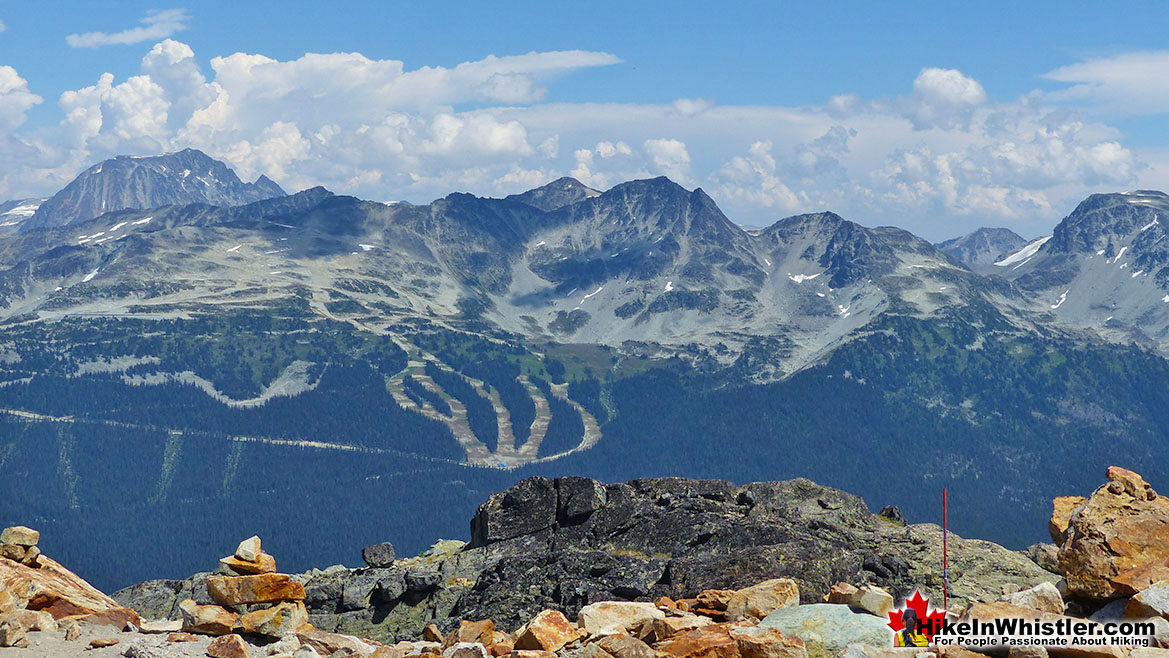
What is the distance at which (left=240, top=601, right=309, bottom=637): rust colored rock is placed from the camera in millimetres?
40469

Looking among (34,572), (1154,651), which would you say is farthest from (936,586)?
(34,572)

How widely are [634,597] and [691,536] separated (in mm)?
9395

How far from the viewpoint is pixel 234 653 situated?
1391 inches

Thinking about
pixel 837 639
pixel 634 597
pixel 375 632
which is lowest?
pixel 375 632

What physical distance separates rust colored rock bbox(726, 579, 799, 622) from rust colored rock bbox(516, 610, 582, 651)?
6.48 metres

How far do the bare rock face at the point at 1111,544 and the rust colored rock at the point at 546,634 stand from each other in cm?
1682

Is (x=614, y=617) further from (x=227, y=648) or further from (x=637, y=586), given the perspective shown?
(x=227, y=648)

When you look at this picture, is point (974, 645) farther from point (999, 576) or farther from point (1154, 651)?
point (999, 576)

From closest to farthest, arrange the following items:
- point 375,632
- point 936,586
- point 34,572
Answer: point 34,572
point 936,586
point 375,632

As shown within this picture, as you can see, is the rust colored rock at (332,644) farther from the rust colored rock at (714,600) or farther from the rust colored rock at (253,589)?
the rust colored rock at (714,600)

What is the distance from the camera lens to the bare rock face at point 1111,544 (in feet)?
100

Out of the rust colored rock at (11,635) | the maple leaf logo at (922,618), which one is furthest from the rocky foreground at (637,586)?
the maple leaf logo at (922,618)

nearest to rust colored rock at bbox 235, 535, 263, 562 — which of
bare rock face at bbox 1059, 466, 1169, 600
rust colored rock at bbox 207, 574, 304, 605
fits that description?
rust colored rock at bbox 207, 574, 304, 605

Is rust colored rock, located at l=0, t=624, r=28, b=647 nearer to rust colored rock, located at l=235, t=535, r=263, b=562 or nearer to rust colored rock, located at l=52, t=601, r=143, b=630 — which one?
rust colored rock, located at l=52, t=601, r=143, b=630
